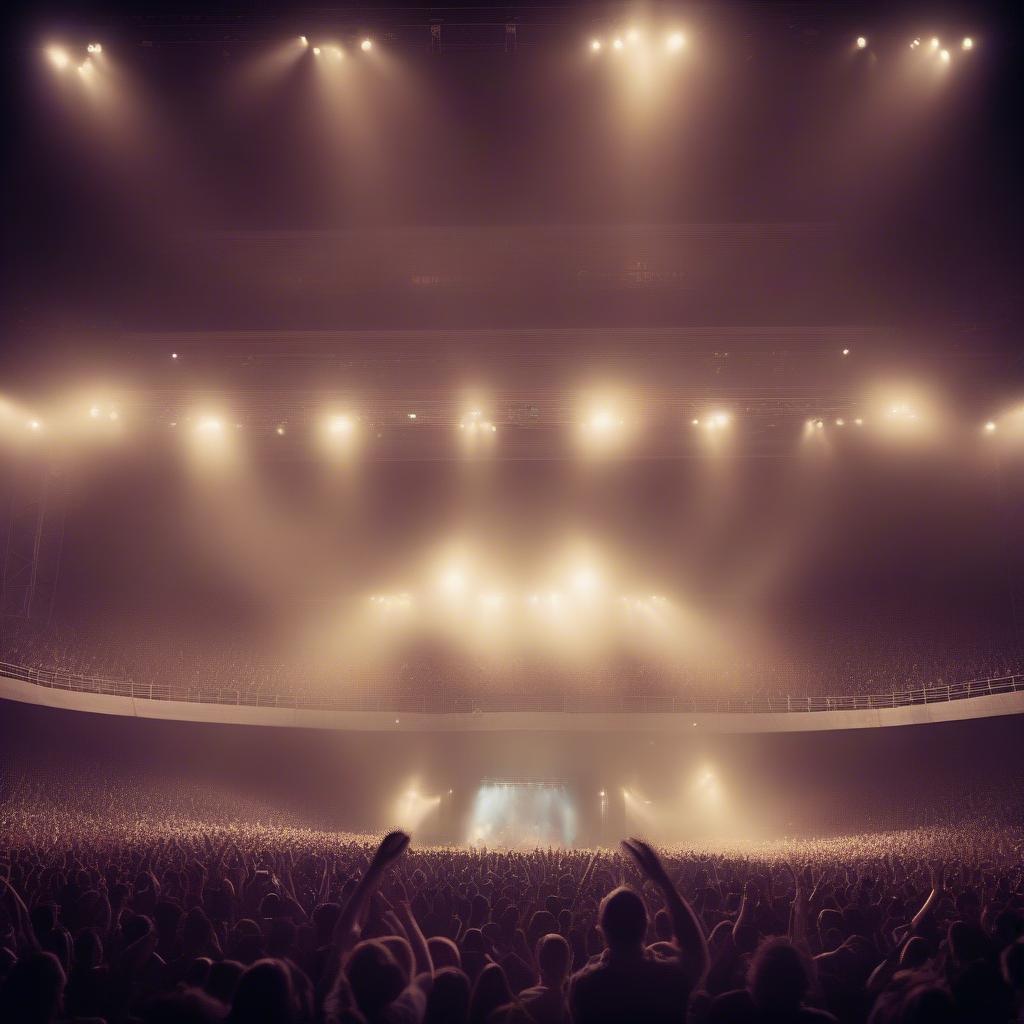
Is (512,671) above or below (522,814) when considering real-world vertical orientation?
above

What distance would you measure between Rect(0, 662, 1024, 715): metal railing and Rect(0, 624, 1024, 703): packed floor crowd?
0.18m

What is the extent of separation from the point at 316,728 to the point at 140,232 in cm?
1519

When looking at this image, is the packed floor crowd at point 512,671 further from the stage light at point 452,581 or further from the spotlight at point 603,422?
the spotlight at point 603,422

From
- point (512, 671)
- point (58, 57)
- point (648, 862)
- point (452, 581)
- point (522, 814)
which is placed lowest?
point (522, 814)

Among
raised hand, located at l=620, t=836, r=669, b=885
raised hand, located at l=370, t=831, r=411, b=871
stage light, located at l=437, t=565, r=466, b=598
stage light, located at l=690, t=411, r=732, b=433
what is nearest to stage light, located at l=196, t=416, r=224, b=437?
stage light, located at l=437, t=565, r=466, b=598

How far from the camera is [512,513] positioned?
79.3 feet

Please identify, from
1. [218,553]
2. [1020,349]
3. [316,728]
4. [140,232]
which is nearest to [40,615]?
[218,553]

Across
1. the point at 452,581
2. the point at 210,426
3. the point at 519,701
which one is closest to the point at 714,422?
the point at 452,581

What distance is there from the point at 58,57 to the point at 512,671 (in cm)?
2031

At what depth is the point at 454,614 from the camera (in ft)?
88.1

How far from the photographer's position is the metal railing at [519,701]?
2241cm

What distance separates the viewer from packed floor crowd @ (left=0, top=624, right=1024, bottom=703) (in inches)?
864

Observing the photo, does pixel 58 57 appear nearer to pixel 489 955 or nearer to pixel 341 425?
pixel 341 425

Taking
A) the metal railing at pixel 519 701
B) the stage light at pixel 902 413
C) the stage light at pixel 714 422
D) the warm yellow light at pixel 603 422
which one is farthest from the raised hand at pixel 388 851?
the metal railing at pixel 519 701
